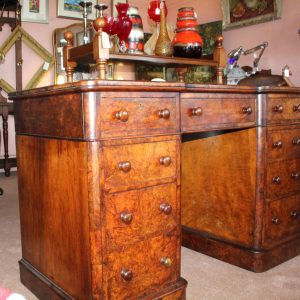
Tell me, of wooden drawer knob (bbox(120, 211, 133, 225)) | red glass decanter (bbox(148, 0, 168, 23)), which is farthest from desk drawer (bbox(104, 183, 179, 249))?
red glass decanter (bbox(148, 0, 168, 23))

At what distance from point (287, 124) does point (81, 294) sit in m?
1.61

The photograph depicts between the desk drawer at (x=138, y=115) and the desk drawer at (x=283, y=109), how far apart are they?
2.61 ft

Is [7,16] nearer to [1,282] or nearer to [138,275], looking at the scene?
[1,282]

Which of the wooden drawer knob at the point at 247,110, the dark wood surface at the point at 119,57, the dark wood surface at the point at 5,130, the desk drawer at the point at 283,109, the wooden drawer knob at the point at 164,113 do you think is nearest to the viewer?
the wooden drawer knob at the point at 164,113

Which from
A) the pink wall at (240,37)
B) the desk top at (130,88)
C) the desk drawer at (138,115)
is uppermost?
the pink wall at (240,37)

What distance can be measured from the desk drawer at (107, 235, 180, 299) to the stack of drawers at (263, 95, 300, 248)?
31.4 inches

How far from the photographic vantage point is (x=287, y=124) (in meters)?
2.45

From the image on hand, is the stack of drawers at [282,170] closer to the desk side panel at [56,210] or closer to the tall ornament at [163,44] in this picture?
the tall ornament at [163,44]

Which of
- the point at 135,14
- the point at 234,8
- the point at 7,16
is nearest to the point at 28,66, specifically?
the point at 7,16

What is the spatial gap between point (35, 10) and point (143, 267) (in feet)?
18.1

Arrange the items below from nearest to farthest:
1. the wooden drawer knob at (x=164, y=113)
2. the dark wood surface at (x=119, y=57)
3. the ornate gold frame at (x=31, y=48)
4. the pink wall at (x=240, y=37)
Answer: the wooden drawer knob at (x=164, y=113), the dark wood surface at (x=119, y=57), the pink wall at (x=240, y=37), the ornate gold frame at (x=31, y=48)

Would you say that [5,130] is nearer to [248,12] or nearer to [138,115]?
[248,12]

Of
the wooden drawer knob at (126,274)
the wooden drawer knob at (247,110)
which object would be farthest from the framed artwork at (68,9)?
the wooden drawer knob at (126,274)

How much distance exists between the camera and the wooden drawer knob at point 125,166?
1.61m
